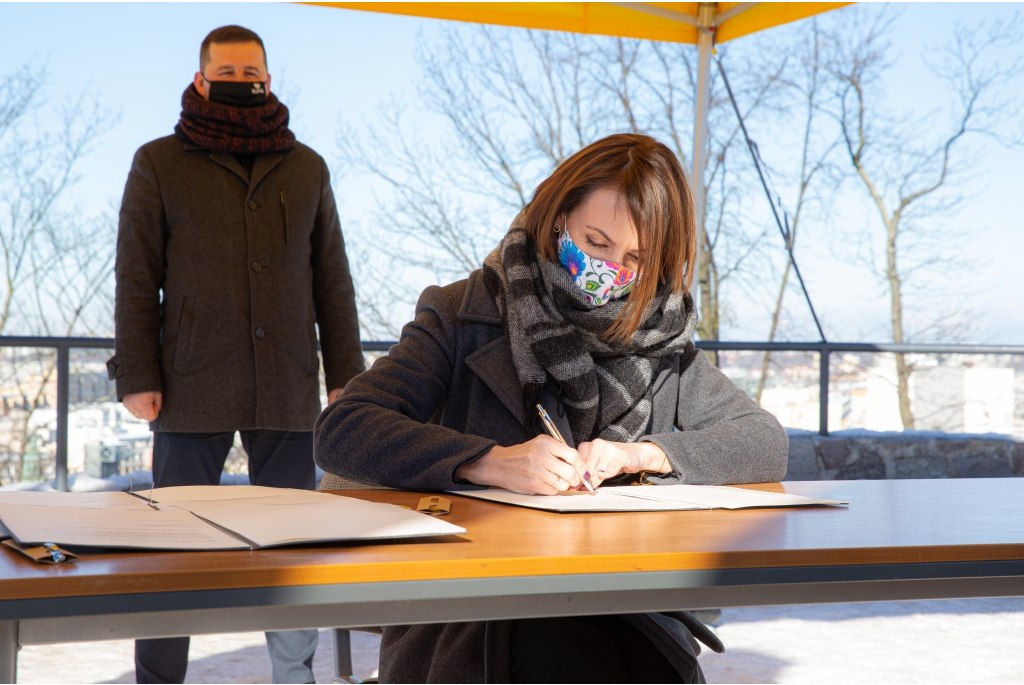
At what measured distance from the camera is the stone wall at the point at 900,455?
4551mm

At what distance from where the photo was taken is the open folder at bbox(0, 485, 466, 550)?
71 centimetres

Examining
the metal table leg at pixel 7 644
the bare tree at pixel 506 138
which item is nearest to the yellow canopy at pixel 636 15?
the metal table leg at pixel 7 644

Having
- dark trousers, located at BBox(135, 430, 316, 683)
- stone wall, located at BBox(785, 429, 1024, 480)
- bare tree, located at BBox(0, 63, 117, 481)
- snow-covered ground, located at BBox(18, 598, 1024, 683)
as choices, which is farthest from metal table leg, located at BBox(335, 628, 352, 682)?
bare tree, located at BBox(0, 63, 117, 481)

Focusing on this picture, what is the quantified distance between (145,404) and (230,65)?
A: 0.84m

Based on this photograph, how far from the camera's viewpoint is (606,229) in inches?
59.4

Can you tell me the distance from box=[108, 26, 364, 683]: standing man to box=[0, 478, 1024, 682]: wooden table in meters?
1.41

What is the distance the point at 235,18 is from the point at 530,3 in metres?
3.47

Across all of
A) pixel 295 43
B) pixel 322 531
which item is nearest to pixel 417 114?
pixel 295 43

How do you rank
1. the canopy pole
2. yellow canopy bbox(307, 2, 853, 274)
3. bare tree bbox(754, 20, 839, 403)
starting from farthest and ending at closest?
bare tree bbox(754, 20, 839, 403)
the canopy pole
yellow canopy bbox(307, 2, 853, 274)

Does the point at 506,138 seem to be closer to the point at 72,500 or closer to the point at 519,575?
the point at 72,500

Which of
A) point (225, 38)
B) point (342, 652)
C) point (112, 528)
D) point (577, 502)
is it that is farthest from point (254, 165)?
point (112, 528)

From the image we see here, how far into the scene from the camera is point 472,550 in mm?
738

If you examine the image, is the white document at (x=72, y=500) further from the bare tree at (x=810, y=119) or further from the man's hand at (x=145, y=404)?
the bare tree at (x=810, y=119)

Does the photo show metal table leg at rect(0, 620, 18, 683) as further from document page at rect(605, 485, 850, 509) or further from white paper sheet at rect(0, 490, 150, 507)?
document page at rect(605, 485, 850, 509)
